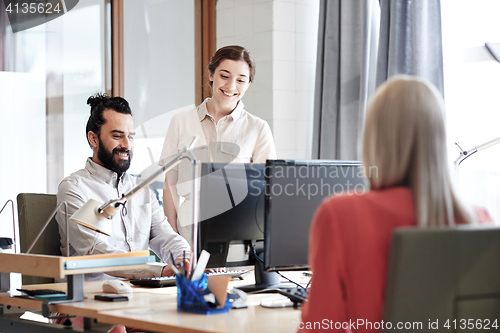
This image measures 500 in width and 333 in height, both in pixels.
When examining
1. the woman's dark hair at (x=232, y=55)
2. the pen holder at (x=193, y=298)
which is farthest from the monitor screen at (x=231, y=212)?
the woman's dark hair at (x=232, y=55)

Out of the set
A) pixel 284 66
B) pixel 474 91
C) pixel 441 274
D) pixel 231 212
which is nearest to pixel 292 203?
pixel 231 212

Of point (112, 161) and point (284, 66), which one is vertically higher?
point (284, 66)

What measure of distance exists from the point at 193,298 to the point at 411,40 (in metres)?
2.22

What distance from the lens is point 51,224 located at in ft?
7.61

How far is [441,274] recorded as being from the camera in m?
0.98

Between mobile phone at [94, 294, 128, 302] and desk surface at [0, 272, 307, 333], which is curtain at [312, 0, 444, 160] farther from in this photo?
mobile phone at [94, 294, 128, 302]

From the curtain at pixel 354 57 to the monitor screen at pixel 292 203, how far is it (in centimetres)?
163

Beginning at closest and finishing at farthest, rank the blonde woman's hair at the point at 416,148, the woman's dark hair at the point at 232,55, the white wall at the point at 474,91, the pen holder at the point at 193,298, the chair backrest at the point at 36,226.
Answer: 1. the blonde woman's hair at the point at 416,148
2. the pen holder at the point at 193,298
3. the chair backrest at the point at 36,226
4. the woman's dark hair at the point at 232,55
5. the white wall at the point at 474,91

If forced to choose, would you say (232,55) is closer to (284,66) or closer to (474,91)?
(284,66)

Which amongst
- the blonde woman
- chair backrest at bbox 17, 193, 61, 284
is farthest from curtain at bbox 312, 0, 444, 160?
the blonde woman

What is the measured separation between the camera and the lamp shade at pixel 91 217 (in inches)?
61.8

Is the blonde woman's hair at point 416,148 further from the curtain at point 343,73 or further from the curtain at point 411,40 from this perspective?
the curtain at point 343,73

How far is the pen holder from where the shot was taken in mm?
1504

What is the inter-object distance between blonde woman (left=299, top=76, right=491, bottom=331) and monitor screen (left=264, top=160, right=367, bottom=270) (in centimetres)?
61
